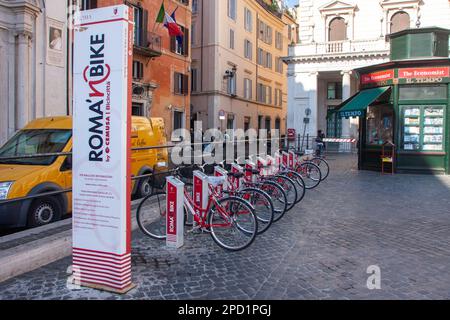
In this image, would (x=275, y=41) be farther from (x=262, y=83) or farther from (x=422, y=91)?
(x=422, y=91)

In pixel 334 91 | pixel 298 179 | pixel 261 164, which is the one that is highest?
pixel 334 91

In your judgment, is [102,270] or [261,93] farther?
[261,93]

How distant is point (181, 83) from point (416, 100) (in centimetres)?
1921

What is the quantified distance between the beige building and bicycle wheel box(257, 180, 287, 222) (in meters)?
21.3

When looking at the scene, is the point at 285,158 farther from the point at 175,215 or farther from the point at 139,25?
the point at 139,25

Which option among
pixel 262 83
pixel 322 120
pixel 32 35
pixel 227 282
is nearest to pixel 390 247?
pixel 227 282

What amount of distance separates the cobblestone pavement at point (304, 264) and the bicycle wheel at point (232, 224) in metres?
0.15

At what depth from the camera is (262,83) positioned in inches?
1780

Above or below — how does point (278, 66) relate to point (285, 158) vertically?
above

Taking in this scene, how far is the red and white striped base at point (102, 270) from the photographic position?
3900 mm

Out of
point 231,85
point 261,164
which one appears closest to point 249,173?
point 261,164

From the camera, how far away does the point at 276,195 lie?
23.4 ft

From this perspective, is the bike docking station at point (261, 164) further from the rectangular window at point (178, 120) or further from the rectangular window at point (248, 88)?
the rectangular window at point (248, 88)

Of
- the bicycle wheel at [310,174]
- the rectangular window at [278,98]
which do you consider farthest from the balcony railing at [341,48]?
the bicycle wheel at [310,174]
